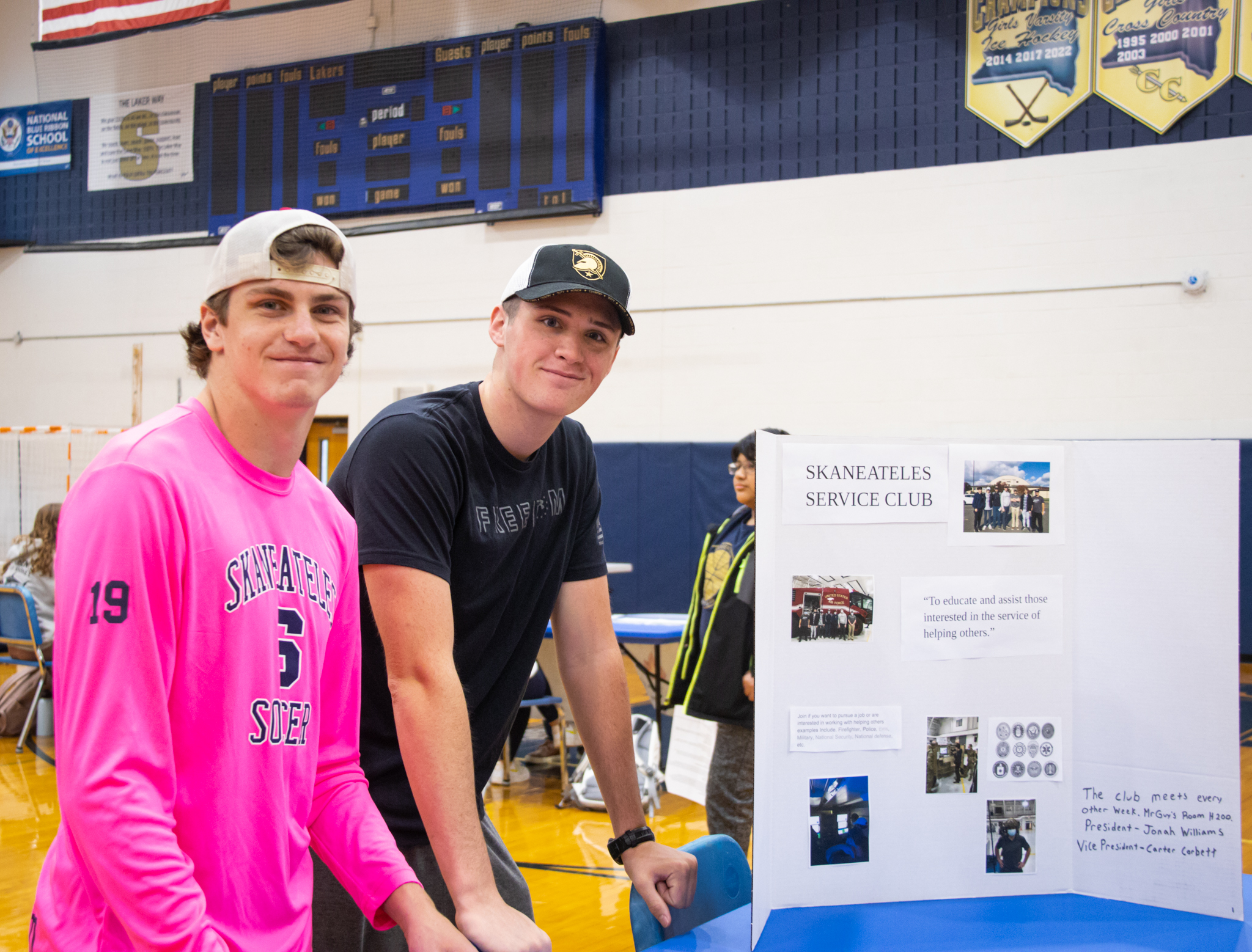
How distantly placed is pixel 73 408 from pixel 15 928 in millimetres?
8790

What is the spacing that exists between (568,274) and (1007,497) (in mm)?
778

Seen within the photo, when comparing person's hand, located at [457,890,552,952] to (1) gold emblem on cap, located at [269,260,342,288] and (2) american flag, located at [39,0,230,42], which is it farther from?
(2) american flag, located at [39,0,230,42]

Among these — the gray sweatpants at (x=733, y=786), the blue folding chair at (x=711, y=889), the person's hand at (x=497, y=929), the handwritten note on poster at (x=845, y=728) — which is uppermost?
the handwritten note on poster at (x=845, y=728)

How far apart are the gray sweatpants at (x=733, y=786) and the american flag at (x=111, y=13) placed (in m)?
6.77

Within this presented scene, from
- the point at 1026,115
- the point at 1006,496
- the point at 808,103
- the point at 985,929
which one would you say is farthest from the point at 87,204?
the point at 985,929

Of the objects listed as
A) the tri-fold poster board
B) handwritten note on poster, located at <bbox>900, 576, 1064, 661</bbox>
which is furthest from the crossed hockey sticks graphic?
handwritten note on poster, located at <bbox>900, 576, 1064, 661</bbox>

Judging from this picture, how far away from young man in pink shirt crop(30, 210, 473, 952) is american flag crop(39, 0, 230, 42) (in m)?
7.46

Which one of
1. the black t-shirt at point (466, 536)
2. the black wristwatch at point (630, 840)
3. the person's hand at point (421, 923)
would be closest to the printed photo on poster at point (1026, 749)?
the black wristwatch at point (630, 840)

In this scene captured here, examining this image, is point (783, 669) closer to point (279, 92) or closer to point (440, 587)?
point (440, 587)

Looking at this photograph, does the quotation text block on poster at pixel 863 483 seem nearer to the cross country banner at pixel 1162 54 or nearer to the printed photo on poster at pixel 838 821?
the printed photo on poster at pixel 838 821

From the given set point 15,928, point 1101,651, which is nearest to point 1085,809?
point 1101,651

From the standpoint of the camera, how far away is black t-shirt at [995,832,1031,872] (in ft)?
4.96

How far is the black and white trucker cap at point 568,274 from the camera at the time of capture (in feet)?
4.51

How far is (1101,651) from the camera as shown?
1.53 metres
